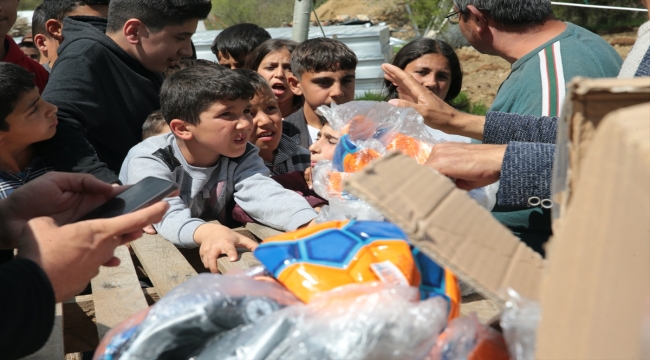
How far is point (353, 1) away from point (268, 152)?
23302 mm

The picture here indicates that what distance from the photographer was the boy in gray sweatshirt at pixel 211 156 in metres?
2.78

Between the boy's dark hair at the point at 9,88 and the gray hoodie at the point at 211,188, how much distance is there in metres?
0.53

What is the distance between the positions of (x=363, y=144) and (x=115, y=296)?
3.05ft

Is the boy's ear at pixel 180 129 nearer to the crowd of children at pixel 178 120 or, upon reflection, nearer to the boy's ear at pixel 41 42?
the crowd of children at pixel 178 120

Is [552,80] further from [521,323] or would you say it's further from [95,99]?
[95,99]

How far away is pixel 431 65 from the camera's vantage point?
434 cm

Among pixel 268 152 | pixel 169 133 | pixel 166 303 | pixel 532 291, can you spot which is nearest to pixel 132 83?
pixel 169 133

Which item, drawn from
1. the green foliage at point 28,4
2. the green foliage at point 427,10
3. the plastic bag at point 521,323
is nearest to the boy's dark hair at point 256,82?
the plastic bag at point 521,323

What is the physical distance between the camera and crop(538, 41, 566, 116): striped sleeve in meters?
2.63

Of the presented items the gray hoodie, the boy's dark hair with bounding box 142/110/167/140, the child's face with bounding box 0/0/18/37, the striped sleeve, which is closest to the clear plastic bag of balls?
the gray hoodie

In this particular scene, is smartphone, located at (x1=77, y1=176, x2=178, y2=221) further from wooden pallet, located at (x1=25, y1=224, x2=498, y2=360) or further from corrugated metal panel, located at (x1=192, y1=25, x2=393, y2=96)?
corrugated metal panel, located at (x1=192, y1=25, x2=393, y2=96)

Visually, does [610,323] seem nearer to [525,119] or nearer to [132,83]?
[525,119]

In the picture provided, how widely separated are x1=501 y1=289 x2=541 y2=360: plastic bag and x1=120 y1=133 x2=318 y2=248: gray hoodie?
158cm

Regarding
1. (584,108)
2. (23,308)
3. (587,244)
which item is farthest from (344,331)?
(23,308)
